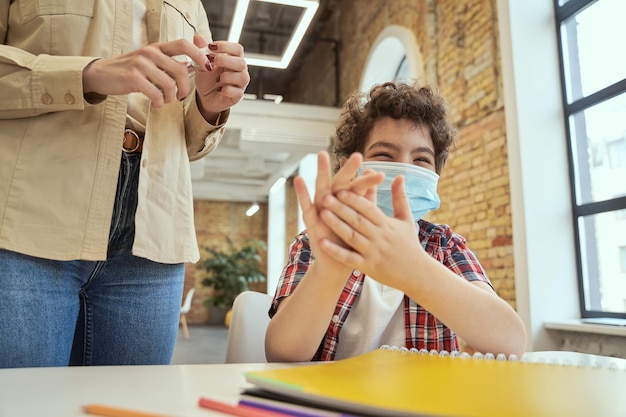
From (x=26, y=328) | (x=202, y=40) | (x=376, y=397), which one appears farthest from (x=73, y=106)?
(x=376, y=397)

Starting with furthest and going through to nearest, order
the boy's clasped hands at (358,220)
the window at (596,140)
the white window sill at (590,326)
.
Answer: the window at (596,140) < the white window sill at (590,326) < the boy's clasped hands at (358,220)

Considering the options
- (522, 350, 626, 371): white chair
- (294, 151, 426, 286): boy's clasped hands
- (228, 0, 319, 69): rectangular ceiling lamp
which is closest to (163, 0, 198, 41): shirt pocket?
(294, 151, 426, 286): boy's clasped hands

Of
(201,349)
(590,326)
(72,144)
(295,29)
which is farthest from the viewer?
(201,349)

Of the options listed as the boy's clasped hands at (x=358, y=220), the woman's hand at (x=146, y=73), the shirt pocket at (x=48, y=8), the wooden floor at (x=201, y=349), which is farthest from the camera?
the wooden floor at (x=201, y=349)

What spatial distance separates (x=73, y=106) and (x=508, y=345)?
0.94 meters

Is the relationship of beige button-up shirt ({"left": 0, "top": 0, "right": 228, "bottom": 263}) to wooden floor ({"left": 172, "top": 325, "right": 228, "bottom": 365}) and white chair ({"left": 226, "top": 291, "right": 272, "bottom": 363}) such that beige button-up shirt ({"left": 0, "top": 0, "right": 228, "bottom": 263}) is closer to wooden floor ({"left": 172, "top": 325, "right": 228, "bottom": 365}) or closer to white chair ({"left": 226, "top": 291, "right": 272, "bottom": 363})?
white chair ({"left": 226, "top": 291, "right": 272, "bottom": 363})

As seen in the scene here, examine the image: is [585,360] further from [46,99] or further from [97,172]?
[46,99]

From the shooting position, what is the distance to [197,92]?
1.17 metres

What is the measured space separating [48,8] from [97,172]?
1.16 ft

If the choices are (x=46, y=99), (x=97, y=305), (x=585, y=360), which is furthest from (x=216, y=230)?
(x=585, y=360)

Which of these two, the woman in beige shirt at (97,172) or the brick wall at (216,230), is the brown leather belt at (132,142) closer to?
the woman in beige shirt at (97,172)

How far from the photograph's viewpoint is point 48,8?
3.38 ft

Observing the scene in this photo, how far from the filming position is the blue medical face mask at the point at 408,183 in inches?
44.7

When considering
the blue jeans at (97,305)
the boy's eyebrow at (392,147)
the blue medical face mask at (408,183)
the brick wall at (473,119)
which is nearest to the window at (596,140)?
the brick wall at (473,119)
